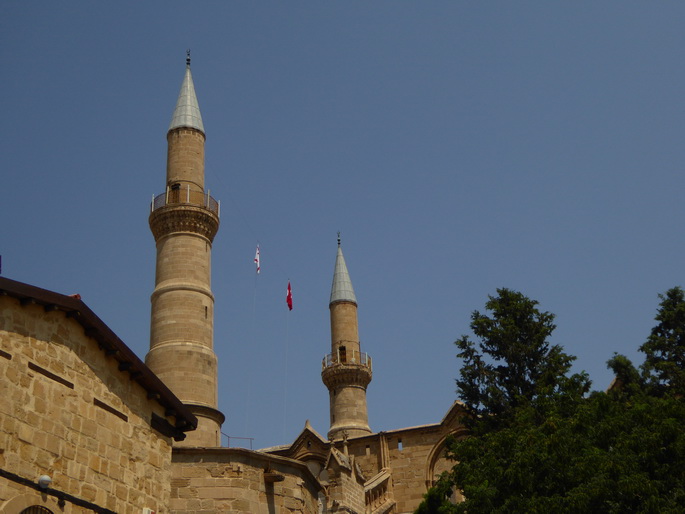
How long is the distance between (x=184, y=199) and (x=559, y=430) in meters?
15.7

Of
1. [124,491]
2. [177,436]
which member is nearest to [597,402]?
[177,436]

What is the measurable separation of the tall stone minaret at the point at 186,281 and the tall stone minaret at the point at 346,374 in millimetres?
14152

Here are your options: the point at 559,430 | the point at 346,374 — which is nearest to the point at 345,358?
the point at 346,374

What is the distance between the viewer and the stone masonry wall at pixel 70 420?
11.2 meters

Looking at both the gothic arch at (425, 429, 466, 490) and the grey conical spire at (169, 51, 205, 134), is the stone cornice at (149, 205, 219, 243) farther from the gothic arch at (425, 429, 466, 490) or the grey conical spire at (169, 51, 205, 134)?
the gothic arch at (425, 429, 466, 490)

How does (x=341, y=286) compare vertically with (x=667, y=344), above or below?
above

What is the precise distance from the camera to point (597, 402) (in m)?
21.0

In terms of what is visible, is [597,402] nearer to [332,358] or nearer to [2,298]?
[2,298]

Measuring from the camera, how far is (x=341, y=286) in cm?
4456

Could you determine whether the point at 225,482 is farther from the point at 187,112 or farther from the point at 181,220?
the point at 187,112

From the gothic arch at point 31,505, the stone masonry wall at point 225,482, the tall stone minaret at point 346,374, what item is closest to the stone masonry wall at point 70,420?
the gothic arch at point 31,505

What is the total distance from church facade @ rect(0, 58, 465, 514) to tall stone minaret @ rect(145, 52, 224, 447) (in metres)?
0.04

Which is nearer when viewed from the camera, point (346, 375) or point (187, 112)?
point (187, 112)

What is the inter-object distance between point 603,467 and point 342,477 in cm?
1135
